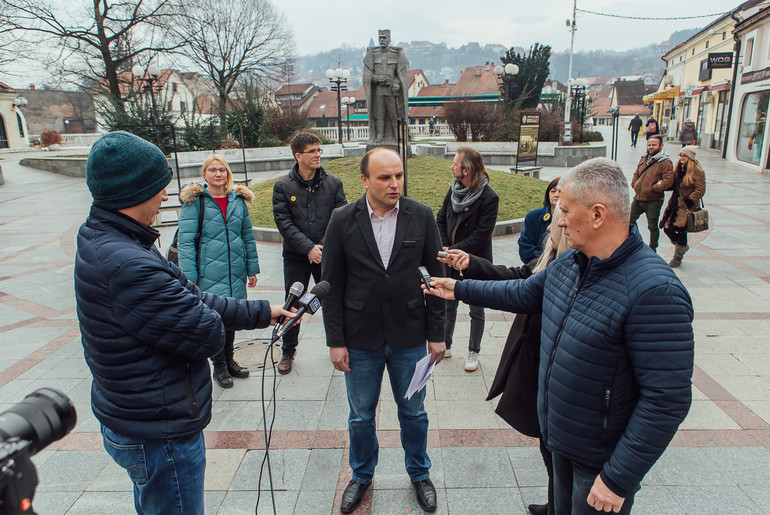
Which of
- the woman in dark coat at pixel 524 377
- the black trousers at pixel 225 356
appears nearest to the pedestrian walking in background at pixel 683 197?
the woman in dark coat at pixel 524 377

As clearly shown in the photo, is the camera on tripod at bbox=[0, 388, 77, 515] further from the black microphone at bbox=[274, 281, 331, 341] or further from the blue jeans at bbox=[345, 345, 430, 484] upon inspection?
the blue jeans at bbox=[345, 345, 430, 484]

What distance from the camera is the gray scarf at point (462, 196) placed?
4.18m

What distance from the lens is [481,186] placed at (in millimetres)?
4199

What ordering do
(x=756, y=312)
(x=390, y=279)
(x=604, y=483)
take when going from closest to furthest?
(x=604, y=483) < (x=390, y=279) < (x=756, y=312)

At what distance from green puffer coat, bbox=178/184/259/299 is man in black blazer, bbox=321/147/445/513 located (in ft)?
5.85

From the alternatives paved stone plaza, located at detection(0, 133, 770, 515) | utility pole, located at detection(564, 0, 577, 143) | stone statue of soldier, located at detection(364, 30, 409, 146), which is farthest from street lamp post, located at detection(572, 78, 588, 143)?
paved stone plaza, located at detection(0, 133, 770, 515)

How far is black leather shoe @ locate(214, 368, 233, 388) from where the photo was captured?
4.34 meters

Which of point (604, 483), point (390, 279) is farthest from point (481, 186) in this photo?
point (604, 483)

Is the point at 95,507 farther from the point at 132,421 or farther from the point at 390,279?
the point at 390,279

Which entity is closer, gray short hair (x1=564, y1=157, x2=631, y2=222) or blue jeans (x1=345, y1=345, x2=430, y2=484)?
gray short hair (x1=564, y1=157, x2=631, y2=222)

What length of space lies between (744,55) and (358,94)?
69.8m

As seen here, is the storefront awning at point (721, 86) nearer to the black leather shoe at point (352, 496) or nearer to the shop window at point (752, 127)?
the shop window at point (752, 127)

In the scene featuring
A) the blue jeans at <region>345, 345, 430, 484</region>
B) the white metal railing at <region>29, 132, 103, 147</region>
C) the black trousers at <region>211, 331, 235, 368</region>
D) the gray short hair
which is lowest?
the black trousers at <region>211, 331, 235, 368</region>

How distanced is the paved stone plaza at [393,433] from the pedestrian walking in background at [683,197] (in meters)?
0.78
